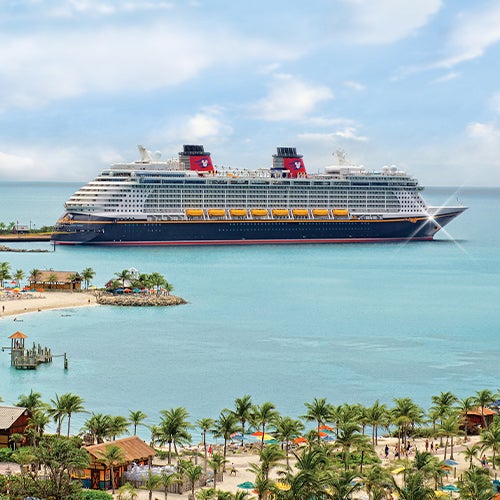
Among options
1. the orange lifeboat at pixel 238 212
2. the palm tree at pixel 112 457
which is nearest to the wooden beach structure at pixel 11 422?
the palm tree at pixel 112 457

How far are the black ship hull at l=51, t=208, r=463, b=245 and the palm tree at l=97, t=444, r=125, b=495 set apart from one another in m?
86.4

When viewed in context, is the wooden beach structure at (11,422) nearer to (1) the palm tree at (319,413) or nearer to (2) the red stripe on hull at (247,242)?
(1) the palm tree at (319,413)

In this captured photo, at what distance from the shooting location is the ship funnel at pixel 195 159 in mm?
132625

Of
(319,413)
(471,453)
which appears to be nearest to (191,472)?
(319,413)

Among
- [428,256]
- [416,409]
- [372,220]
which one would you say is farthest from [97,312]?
[372,220]

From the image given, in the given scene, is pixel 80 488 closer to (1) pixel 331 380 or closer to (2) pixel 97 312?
(1) pixel 331 380

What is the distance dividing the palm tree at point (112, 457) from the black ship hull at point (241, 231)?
283ft

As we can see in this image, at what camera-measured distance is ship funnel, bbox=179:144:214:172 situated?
133 meters

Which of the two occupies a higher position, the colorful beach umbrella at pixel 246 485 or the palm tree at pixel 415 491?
the palm tree at pixel 415 491

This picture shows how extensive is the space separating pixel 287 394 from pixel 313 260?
6433 centimetres

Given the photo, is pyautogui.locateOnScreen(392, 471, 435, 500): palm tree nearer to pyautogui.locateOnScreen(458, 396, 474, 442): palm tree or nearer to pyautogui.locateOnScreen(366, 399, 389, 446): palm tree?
pyautogui.locateOnScreen(366, 399, 389, 446): palm tree

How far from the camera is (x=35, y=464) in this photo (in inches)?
1273

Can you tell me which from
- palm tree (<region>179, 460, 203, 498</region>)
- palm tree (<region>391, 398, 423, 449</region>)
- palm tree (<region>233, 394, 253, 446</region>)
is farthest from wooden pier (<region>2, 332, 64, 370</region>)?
palm tree (<region>179, 460, 203, 498</region>)

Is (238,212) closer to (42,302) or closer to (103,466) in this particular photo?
(42,302)
